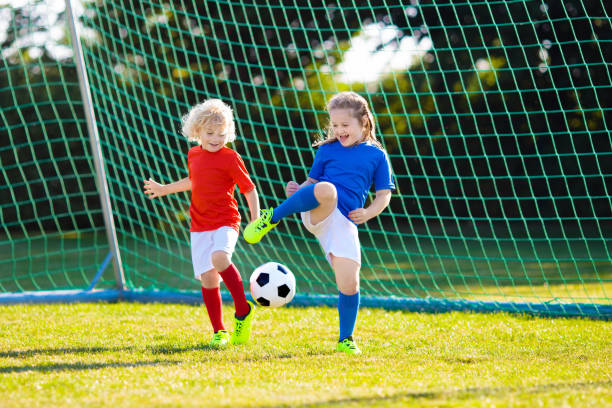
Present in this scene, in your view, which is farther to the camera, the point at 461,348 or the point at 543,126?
the point at 543,126

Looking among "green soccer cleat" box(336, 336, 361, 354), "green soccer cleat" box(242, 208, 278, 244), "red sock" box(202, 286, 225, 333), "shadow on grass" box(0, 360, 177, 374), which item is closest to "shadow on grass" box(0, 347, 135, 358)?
"shadow on grass" box(0, 360, 177, 374)

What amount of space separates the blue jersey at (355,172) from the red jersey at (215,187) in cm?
43

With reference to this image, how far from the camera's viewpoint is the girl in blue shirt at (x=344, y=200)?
327 centimetres

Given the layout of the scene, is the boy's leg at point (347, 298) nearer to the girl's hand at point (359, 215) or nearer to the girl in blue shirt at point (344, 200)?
the girl in blue shirt at point (344, 200)

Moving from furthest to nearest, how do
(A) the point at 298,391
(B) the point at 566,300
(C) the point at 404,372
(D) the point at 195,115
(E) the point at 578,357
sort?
(B) the point at 566,300 < (D) the point at 195,115 < (E) the point at 578,357 < (C) the point at 404,372 < (A) the point at 298,391

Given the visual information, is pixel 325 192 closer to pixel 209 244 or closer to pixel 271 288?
pixel 271 288

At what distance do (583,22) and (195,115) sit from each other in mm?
8185

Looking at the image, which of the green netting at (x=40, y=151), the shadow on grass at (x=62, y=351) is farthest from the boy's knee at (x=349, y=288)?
the green netting at (x=40, y=151)

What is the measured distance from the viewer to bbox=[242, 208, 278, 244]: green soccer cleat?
3.30 meters

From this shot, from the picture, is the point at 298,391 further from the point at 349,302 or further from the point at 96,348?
the point at 96,348

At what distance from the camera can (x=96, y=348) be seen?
11.4 feet

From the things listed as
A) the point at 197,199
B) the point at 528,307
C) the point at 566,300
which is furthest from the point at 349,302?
the point at 566,300

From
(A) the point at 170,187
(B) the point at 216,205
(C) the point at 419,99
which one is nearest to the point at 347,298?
(B) the point at 216,205

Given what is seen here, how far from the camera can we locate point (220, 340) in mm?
3529
